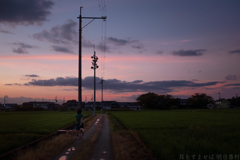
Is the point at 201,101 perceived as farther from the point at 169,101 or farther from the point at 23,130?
the point at 23,130

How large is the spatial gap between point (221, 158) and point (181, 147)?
1875mm

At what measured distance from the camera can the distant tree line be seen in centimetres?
12238

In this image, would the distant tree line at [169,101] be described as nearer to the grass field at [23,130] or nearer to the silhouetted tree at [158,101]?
the silhouetted tree at [158,101]

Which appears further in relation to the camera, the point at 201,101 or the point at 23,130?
the point at 201,101

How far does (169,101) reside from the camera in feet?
405

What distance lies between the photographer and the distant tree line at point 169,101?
12238 centimetres

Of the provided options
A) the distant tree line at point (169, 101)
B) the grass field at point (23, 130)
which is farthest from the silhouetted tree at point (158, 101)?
the grass field at point (23, 130)

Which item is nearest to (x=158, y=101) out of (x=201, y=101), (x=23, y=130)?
(x=201, y=101)

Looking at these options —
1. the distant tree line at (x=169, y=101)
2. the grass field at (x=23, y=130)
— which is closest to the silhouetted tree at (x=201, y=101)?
the distant tree line at (x=169, y=101)

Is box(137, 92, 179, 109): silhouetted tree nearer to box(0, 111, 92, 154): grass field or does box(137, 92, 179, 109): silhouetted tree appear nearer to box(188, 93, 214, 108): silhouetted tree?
box(188, 93, 214, 108): silhouetted tree

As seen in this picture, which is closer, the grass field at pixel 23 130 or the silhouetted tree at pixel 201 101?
the grass field at pixel 23 130

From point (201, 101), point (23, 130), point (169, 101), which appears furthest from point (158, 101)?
point (23, 130)

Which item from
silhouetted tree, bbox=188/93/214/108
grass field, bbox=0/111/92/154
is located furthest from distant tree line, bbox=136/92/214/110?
grass field, bbox=0/111/92/154

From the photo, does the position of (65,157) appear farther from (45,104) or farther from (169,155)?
(45,104)
